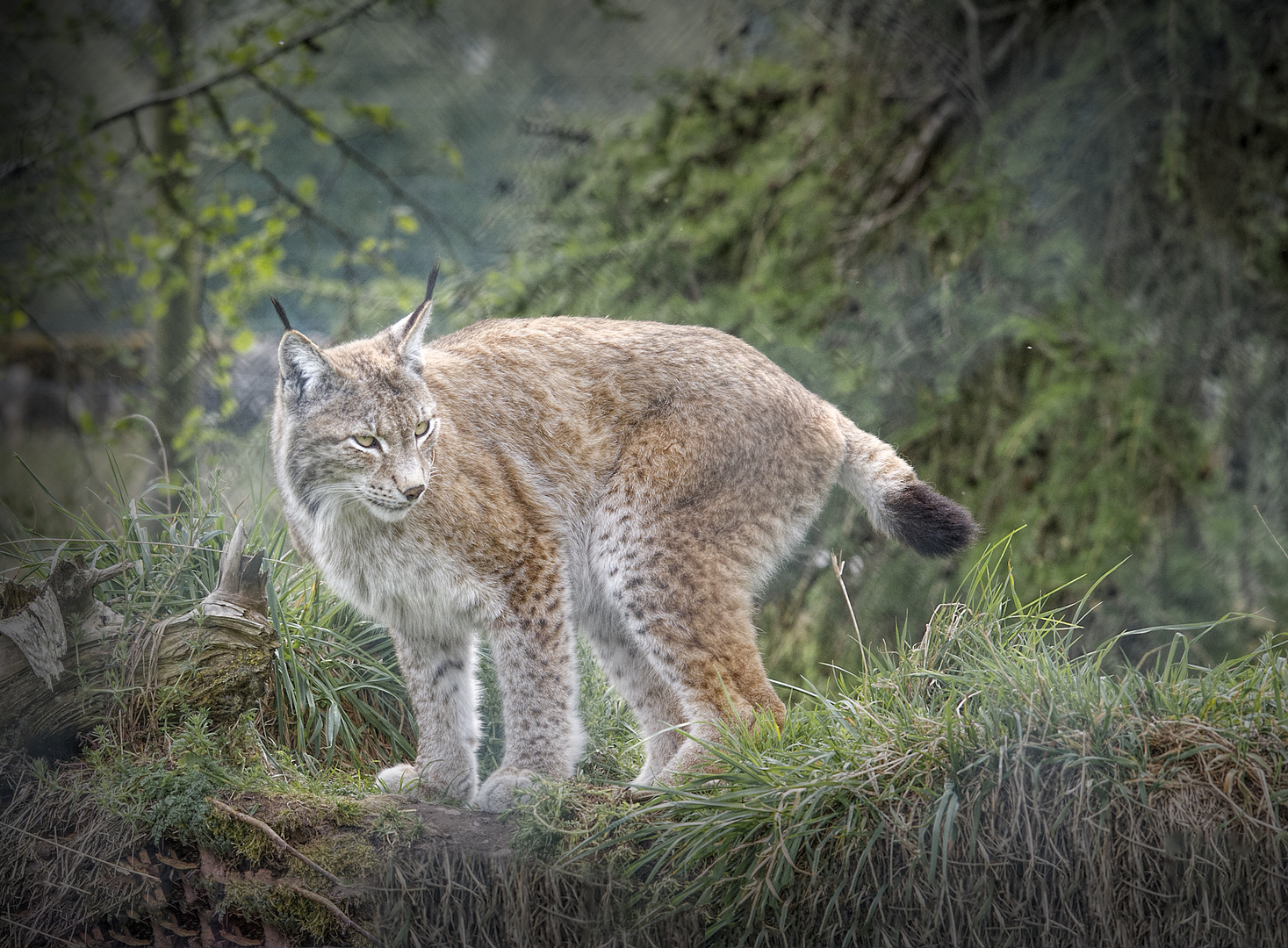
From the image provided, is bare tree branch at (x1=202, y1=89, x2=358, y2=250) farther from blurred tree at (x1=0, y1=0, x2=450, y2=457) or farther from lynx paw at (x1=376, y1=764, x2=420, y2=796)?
lynx paw at (x1=376, y1=764, x2=420, y2=796)

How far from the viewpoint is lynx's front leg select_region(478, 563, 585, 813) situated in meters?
2.94

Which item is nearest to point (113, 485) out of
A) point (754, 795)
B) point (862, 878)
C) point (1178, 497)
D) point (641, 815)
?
point (641, 815)

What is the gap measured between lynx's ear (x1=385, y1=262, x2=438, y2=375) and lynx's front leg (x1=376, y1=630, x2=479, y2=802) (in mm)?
850

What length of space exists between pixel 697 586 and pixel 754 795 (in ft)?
2.31

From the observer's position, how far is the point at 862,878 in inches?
92.1

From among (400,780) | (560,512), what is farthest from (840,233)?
(400,780)

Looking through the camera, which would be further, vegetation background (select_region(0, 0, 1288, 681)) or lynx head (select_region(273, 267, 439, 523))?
vegetation background (select_region(0, 0, 1288, 681))

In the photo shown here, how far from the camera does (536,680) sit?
2.96m

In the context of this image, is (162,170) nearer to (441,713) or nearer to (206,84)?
(206,84)

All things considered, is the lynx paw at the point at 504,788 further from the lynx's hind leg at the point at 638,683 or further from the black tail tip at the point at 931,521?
the black tail tip at the point at 931,521

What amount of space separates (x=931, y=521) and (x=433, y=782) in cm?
169

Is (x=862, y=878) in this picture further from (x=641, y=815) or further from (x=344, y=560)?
(x=344, y=560)

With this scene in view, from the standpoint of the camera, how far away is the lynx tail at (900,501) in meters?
2.91

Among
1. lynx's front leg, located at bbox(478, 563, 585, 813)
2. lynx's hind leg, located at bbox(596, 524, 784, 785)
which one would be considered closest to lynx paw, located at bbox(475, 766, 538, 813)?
lynx's front leg, located at bbox(478, 563, 585, 813)
